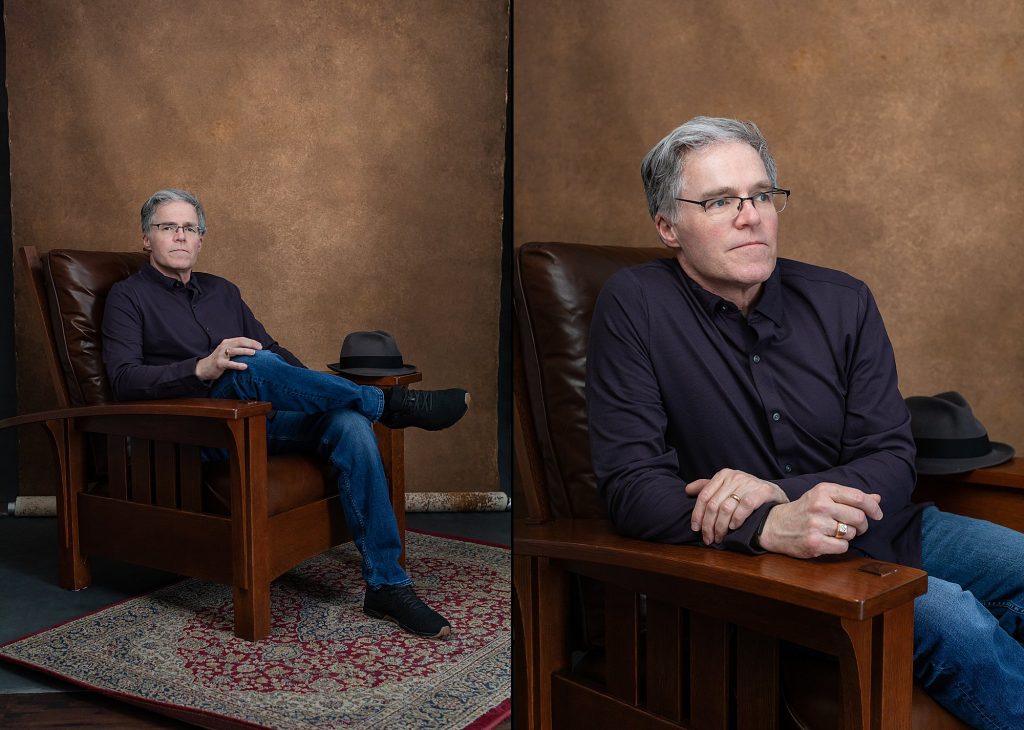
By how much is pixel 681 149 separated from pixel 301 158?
610mm

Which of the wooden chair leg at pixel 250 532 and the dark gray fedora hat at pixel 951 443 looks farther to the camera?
the dark gray fedora hat at pixel 951 443

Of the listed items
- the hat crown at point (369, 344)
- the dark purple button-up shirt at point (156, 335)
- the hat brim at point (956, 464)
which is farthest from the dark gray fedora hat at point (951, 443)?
the dark purple button-up shirt at point (156, 335)

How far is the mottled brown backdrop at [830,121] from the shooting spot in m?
2.09

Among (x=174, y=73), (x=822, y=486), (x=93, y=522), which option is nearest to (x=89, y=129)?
(x=174, y=73)

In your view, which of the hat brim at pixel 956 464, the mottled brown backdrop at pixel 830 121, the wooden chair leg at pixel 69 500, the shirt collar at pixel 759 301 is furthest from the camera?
the mottled brown backdrop at pixel 830 121

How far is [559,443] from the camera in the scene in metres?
1.39

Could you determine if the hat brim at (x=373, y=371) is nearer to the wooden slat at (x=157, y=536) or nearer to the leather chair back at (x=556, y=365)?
the leather chair back at (x=556, y=365)

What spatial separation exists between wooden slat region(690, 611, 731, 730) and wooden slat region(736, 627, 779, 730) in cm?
2

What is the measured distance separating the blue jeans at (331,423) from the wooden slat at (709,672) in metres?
0.53

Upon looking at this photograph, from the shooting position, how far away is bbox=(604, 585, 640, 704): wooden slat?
46.1 inches

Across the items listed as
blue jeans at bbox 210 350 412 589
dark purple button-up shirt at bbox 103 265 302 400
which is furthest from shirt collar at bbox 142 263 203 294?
blue jeans at bbox 210 350 412 589

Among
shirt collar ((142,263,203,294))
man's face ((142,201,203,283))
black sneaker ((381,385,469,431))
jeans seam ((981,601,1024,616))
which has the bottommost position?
jeans seam ((981,601,1024,616))

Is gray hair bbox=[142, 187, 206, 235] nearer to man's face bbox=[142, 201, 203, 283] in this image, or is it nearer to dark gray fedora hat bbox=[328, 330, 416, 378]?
man's face bbox=[142, 201, 203, 283]

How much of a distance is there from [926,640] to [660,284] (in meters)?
0.62
